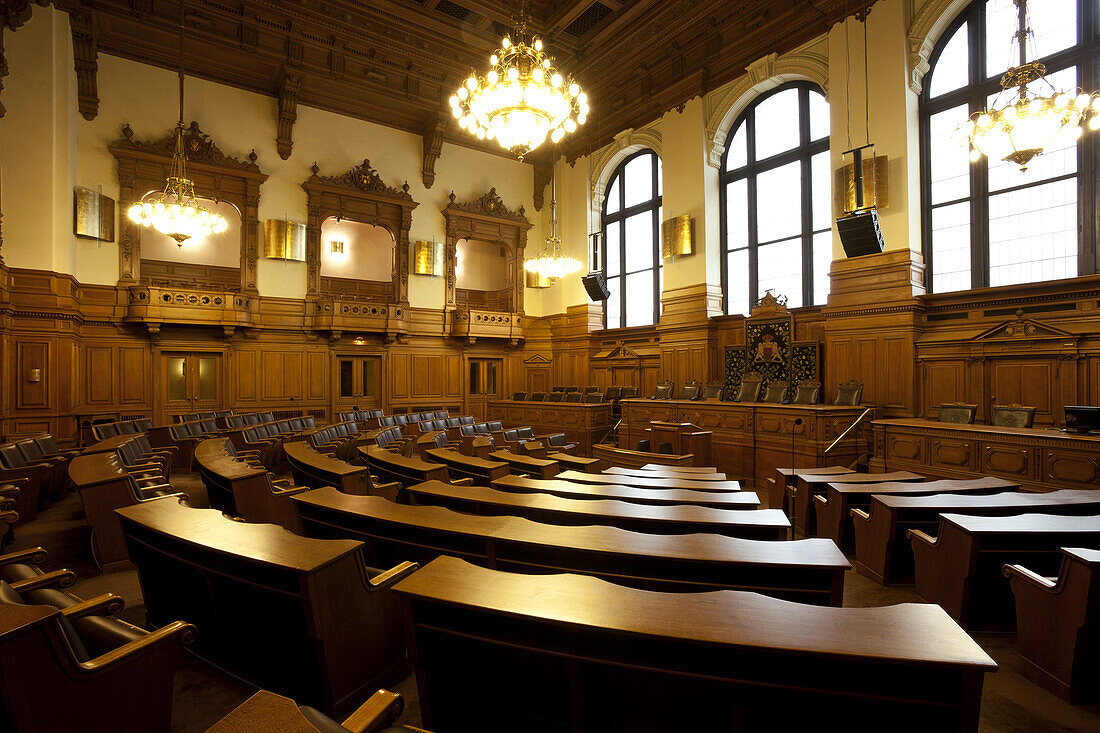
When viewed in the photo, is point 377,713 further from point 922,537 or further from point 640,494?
point 922,537

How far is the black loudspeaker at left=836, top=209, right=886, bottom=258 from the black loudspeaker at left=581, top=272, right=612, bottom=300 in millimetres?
5253

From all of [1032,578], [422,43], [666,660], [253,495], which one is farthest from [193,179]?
Answer: [1032,578]

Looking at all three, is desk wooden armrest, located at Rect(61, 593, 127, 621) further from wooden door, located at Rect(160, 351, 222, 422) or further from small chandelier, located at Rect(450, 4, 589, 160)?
wooden door, located at Rect(160, 351, 222, 422)

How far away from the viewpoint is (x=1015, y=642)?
2652mm

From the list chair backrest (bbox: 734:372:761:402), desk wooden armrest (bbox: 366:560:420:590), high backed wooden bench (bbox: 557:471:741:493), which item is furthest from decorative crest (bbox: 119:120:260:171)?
desk wooden armrest (bbox: 366:560:420:590)

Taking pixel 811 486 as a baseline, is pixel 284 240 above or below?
above

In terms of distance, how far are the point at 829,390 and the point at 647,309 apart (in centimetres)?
505

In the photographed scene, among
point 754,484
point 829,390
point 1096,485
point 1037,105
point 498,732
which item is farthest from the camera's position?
point 829,390

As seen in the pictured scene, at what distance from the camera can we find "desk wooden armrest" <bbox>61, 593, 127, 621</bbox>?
63.8 inches

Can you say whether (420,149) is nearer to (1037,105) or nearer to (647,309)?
(647,309)

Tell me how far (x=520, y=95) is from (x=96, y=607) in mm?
5351

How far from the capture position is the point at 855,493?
3754mm

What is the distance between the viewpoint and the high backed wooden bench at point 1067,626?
6.69ft

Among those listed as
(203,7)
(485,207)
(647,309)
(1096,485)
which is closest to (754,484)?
(1096,485)
